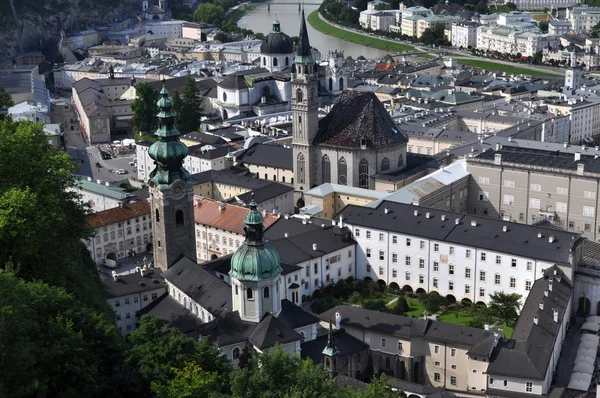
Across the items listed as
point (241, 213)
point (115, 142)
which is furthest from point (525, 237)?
point (115, 142)

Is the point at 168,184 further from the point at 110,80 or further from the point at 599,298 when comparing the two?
the point at 110,80

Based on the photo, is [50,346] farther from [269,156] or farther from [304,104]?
[269,156]

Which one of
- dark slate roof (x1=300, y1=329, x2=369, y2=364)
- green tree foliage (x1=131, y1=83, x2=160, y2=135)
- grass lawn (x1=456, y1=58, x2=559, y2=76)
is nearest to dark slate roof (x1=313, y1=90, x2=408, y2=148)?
dark slate roof (x1=300, y1=329, x2=369, y2=364)

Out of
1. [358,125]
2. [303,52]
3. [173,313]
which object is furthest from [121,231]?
[303,52]

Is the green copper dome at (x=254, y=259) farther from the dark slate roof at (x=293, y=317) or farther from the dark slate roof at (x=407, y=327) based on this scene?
the dark slate roof at (x=407, y=327)

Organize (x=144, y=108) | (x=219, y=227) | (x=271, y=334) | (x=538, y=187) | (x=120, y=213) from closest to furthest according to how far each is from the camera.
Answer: (x=271, y=334)
(x=219, y=227)
(x=120, y=213)
(x=538, y=187)
(x=144, y=108)

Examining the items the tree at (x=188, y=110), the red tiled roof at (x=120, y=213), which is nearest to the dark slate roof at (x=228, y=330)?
the red tiled roof at (x=120, y=213)
